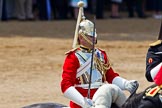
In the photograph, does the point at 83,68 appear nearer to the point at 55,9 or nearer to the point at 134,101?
the point at 134,101

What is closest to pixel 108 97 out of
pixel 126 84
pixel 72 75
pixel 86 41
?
pixel 126 84

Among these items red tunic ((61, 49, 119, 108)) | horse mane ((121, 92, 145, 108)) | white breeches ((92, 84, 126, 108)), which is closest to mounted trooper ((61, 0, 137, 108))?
red tunic ((61, 49, 119, 108))

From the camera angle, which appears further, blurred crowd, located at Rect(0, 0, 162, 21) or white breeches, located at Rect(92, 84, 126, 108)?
blurred crowd, located at Rect(0, 0, 162, 21)

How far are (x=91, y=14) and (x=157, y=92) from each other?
57.6 ft

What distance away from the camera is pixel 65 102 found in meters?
10.7

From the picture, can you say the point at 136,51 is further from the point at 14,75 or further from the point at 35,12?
the point at 35,12

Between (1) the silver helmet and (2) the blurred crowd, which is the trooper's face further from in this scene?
(2) the blurred crowd

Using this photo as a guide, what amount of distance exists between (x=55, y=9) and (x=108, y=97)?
15625 mm

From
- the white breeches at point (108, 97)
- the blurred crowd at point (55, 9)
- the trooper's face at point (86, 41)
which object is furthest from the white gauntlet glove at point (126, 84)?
the blurred crowd at point (55, 9)

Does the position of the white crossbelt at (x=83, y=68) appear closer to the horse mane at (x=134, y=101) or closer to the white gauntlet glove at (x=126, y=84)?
the white gauntlet glove at (x=126, y=84)

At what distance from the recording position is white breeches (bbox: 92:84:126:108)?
631cm

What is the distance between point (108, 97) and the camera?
249 inches

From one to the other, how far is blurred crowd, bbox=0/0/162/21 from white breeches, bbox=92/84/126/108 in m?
14.0

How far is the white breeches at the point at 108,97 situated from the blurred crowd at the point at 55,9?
1396 centimetres
